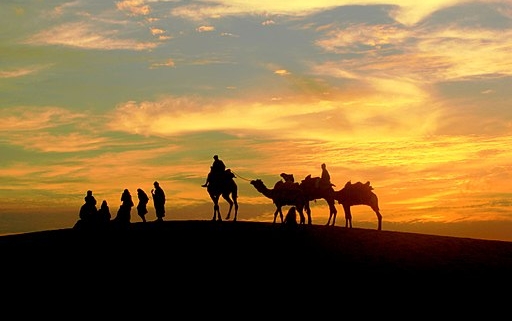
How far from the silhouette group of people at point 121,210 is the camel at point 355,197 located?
868cm

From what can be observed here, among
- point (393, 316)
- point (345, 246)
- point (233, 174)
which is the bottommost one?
point (393, 316)

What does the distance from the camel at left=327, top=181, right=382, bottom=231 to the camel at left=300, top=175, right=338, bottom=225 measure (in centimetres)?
43

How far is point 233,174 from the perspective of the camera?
136 feet

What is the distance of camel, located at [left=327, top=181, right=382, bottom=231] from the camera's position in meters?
43.7

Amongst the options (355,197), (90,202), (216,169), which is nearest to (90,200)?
Answer: (90,202)

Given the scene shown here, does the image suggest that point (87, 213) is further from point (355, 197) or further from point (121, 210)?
point (355, 197)

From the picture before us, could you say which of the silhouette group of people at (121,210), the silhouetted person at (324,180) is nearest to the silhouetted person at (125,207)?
the silhouette group of people at (121,210)

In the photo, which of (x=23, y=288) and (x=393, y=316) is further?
(x=23, y=288)

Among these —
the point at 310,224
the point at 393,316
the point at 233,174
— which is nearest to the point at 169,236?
the point at 233,174

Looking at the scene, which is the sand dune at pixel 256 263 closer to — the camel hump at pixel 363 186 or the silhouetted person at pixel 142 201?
the silhouetted person at pixel 142 201

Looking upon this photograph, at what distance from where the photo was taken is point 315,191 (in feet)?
141

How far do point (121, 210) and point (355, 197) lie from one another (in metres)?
11.9

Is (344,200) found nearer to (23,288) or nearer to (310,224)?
(310,224)

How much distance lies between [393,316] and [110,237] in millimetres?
15624
